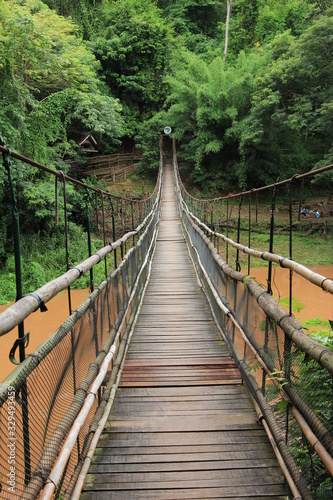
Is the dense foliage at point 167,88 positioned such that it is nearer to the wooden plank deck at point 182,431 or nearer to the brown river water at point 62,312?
the brown river water at point 62,312

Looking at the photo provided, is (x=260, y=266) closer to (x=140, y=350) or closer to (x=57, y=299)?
(x=57, y=299)

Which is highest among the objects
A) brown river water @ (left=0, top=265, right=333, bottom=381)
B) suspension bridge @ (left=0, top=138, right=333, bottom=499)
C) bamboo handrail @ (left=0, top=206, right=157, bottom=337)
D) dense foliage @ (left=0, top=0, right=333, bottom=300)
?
dense foliage @ (left=0, top=0, right=333, bottom=300)

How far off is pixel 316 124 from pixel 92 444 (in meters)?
12.1

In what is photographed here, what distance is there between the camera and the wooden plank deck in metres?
1.67

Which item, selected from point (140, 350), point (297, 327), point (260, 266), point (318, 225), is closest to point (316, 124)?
point (318, 225)

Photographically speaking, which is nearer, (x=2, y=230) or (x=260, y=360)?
(x=260, y=360)

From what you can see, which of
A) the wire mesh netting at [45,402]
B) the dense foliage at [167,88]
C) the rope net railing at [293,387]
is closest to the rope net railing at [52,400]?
the wire mesh netting at [45,402]

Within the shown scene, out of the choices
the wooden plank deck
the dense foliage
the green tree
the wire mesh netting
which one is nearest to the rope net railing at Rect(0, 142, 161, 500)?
the wire mesh netting

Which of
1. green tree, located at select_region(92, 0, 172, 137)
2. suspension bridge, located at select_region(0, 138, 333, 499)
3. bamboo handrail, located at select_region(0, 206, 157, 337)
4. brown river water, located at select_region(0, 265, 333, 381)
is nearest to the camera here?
bamboo handrail, located at select_region(0, 206, 157, 337)

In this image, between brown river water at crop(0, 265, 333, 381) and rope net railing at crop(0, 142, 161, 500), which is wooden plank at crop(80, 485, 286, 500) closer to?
rope net railing at crop(0, 142, 161, 500)

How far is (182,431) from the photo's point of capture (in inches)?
81.9

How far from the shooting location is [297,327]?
5.12 ft

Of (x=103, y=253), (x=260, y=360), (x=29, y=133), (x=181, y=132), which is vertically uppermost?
(x=181, y=132)

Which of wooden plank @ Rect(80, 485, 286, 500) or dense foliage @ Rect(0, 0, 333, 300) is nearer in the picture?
wooden plank @ Rect(80, 485, 286, 500)
